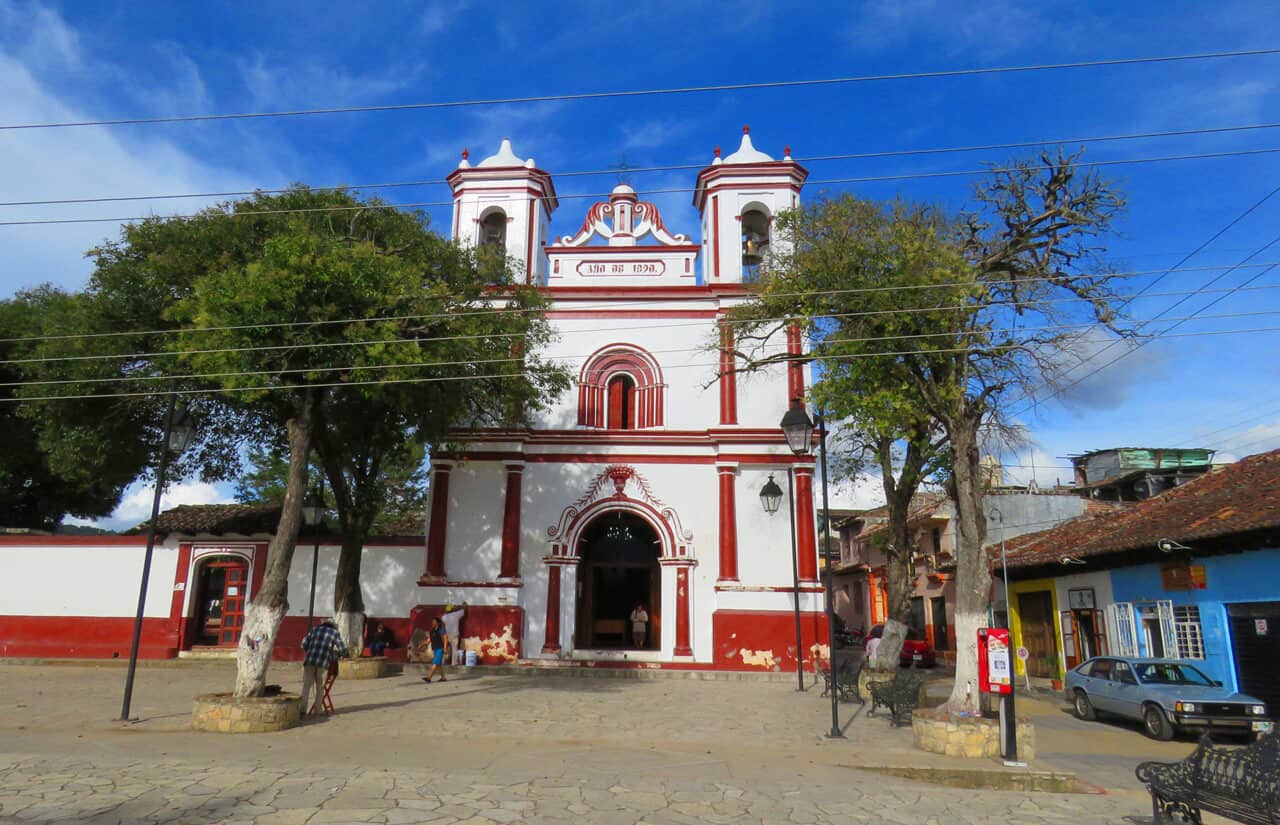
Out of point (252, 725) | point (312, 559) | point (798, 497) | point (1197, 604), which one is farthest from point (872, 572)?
point (252, 725)

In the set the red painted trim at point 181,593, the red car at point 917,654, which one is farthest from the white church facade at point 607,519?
the red car at point 917,654

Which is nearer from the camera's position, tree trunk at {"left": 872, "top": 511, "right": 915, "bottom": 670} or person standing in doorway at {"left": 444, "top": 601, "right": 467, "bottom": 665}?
tree trunk at {"left": 872, "top": 511, "right": 915, "bottom": 670}

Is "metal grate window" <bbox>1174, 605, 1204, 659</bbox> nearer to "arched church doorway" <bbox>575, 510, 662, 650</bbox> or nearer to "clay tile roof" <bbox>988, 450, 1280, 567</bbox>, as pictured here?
"clay tile roof" <bbox>988, 450, 1280, 567</bbox>

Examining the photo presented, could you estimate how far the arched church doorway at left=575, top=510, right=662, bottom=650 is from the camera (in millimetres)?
19188

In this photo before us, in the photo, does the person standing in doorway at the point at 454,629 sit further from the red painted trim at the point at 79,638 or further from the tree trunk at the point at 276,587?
the red painted trim at the point at 79,638

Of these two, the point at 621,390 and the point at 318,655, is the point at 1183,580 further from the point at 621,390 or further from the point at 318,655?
the point at 318,655

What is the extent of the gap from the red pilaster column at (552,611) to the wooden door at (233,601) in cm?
767

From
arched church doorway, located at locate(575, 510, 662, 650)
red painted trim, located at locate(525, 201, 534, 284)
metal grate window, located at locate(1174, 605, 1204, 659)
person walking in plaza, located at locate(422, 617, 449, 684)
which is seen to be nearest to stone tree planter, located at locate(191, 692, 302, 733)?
person walking in plaza, located at locate(422, 617, 449, 684)

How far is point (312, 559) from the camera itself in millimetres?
19453

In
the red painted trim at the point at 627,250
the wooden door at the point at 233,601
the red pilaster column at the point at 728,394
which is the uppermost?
the red painted trim at the point at 627,250

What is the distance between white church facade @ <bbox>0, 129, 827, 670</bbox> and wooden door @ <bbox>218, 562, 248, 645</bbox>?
0.05 meters

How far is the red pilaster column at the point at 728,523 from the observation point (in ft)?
59.6

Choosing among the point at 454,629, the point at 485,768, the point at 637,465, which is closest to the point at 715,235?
the point at 637,465

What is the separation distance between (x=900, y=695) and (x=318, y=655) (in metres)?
8.05
